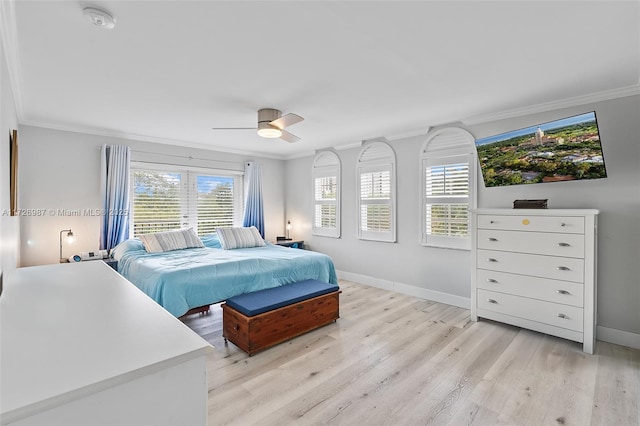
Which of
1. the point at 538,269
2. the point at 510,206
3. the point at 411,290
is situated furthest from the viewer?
the point at 411,290

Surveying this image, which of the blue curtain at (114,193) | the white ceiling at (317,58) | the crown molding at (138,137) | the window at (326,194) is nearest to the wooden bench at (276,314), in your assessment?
the white ceiling at (317,58)

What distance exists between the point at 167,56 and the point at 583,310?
4.04 meters

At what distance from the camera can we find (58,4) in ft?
5.37

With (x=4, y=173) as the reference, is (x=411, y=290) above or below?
below

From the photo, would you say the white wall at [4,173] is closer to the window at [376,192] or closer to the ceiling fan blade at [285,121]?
the ceiling fan blade at [285,121]

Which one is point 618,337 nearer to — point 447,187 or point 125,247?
point 447,187

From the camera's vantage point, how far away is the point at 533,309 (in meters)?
3.04

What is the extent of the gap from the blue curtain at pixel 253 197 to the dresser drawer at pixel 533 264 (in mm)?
3787

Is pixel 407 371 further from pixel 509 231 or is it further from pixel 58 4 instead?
pixel 58 4

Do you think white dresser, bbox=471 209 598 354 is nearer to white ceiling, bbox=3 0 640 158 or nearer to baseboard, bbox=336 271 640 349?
baseboard, bbox=336 271 640 349

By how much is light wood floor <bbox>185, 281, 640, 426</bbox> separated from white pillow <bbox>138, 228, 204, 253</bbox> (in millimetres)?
1388

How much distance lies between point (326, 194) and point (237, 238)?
1828 millimetres

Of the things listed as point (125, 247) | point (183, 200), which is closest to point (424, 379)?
point (125, 247)

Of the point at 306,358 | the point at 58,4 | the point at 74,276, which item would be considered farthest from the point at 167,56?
the point at 306,358
